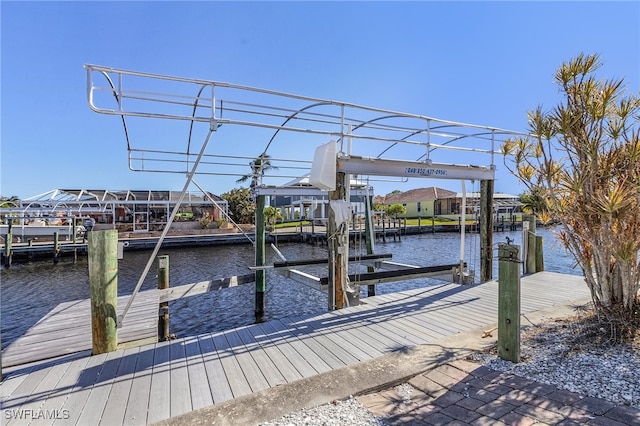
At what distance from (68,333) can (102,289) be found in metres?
1.59

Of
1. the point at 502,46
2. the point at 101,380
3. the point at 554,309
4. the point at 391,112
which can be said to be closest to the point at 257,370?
the point at 101,380

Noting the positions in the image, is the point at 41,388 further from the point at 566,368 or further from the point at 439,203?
the point at 439,203

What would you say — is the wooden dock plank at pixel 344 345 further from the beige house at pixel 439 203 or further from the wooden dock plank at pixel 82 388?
the beige house at pixel 439 203

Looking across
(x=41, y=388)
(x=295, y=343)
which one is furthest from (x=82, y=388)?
(x=295, y=343)

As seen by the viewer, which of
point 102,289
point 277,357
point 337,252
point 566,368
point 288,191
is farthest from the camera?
point 288,191

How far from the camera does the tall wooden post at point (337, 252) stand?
5305mm

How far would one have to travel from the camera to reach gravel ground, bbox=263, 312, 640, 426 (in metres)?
2.55

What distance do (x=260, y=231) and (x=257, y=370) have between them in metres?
5.40

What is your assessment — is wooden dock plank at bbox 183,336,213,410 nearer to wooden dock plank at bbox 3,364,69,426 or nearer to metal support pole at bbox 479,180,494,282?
wooden dock plank at bbox 3,364,69,426

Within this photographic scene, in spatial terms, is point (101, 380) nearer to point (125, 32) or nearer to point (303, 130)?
point (303, 130)

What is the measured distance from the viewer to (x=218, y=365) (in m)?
3.44

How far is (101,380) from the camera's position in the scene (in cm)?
315

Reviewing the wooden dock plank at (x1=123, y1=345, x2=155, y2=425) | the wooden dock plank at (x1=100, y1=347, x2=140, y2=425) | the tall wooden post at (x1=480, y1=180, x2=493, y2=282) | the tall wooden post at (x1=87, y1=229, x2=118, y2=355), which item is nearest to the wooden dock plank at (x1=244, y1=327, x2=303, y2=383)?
the wooden dock plank at (x1=123, y1=345, x2=155, y2=425)

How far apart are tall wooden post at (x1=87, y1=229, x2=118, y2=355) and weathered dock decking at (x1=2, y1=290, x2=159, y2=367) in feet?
1.71
